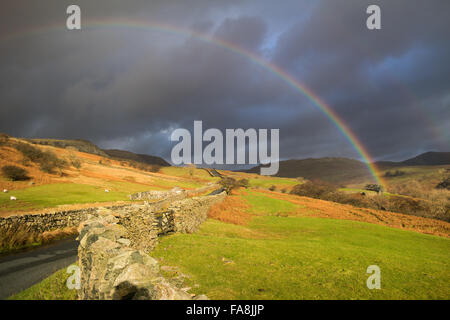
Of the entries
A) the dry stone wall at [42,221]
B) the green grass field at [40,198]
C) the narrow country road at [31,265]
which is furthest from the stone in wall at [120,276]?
the green grass field at [40,198]

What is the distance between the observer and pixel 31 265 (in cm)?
1205

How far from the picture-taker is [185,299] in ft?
15.0

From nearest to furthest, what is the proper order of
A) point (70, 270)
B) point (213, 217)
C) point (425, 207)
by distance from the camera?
point (70, 270) < point (213, 217) < point (425, 207)

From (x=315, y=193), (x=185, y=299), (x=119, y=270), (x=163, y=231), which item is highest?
(x=119, y=270)

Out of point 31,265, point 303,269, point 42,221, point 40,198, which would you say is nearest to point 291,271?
point 303,269

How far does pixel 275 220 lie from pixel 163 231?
15725 mm

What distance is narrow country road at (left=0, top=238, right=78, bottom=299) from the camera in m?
9.29

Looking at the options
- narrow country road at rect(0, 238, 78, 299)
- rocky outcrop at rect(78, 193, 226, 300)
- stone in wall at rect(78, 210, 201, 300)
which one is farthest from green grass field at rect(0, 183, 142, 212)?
stone in wall at rect(78, 210, 201, 300)

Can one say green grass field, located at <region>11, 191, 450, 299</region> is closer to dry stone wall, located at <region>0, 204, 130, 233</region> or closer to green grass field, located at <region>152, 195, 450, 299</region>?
green grass field, located at <region>152, 195, 450, 299</region>

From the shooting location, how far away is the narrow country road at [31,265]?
929 centimetres

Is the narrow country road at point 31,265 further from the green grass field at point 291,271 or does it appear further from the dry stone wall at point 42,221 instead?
the dry stone wall at point 42,221

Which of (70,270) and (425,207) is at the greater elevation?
(70,270)
